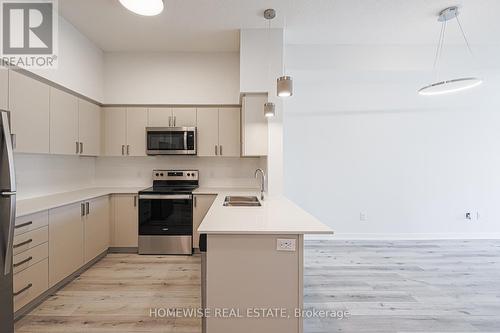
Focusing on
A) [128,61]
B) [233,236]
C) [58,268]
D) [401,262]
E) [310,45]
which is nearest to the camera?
[233,236]

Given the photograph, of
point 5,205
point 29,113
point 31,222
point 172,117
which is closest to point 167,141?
point 172,117

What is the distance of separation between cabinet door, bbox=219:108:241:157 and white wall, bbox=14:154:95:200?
2.03 m

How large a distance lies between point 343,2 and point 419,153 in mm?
2934

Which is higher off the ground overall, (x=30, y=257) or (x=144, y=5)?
(x=144, y=5)

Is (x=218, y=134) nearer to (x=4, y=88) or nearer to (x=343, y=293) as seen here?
(x=4, y=88)

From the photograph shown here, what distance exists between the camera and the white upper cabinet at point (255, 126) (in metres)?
3.17

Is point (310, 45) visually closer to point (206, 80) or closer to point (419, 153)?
point (206, 80)

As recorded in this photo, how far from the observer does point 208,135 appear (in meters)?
3.84

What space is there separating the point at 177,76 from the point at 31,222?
2592 mm

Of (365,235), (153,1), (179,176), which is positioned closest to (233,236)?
(153,1)

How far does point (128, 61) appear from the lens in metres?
3.84

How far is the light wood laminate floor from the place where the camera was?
2.08 meters

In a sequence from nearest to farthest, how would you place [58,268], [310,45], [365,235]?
[58,268]
[310,45]
[365,235]

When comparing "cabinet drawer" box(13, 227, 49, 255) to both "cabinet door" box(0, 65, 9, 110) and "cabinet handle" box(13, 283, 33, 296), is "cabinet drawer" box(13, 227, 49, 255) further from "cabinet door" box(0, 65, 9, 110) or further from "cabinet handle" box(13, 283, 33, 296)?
"cabinet door" box(0, 65, 9, 110)
